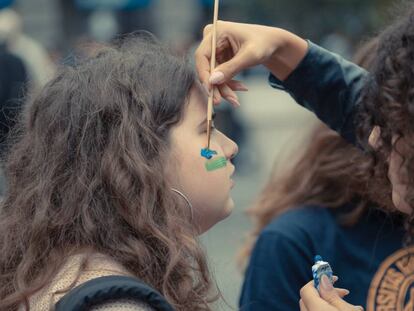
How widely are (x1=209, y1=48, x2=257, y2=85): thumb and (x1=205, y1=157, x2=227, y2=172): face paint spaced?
166 mm

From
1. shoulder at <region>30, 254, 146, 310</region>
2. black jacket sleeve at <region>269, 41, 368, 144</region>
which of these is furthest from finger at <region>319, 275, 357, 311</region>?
Result: black jacket sleeve at <region>269, 41, 368, 144</region>

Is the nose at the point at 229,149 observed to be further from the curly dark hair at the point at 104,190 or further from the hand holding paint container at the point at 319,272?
the hand holding paint container at the point at 319,272

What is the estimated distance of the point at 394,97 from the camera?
2.07m

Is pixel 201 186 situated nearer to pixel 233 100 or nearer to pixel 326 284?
pixel 233 100

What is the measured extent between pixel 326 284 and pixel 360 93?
0.75 meters

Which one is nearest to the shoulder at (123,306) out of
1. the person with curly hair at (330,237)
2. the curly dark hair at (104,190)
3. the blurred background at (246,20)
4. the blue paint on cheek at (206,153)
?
the curly dark hair at (104,190)

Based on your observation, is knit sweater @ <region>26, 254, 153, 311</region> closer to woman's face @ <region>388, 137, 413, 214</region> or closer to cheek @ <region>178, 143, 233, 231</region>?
cheek @ <region>178, 143, 233, 231</region>

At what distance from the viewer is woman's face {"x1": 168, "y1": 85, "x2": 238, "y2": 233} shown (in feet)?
6.52

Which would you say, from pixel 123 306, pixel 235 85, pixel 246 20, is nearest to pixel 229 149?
pixel 235 85

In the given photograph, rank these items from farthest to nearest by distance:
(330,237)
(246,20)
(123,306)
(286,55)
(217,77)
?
(246,20), (330,237), (286,55), (217,77), (123,306)

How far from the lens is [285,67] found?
2408 mm

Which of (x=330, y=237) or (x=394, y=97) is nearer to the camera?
(x=394, y=97)

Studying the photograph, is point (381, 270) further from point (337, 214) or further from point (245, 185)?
point (245, 185)

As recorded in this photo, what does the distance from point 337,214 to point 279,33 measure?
1.88 feet
